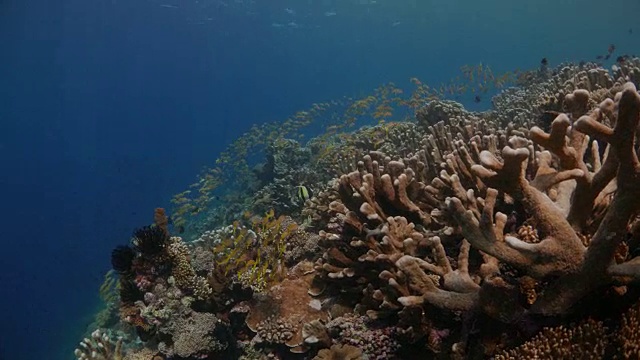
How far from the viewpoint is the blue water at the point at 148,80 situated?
168 feet

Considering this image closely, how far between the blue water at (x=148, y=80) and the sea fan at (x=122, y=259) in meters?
24.0

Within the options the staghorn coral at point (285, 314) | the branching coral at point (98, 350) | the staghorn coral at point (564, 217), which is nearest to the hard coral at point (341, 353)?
the staghorn coral at point (285, 314)

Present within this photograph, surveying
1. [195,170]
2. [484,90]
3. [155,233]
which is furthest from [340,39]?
[155,233]

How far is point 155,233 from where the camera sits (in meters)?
6.71

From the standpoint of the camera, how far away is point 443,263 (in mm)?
3281

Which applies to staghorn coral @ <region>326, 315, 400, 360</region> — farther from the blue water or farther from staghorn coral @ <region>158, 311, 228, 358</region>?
the blue water

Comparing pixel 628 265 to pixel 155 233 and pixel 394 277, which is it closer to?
pixel 394 277

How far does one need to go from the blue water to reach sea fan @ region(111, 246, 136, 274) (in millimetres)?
24040

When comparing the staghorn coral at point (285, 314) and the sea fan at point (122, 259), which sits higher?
the staghorn coral at point (285, 314)

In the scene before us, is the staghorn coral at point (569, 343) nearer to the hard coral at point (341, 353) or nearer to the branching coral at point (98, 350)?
the hard coral at point (341, 353)

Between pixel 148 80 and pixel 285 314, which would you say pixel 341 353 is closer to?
pixel 285 314

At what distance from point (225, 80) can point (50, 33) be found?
74.2m

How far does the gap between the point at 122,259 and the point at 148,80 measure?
114 metres

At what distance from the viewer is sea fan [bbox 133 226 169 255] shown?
21.8 ft
